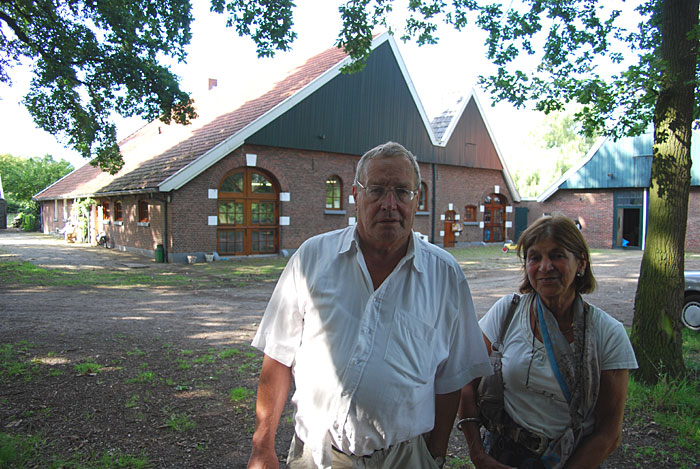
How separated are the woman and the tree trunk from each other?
10.3ft

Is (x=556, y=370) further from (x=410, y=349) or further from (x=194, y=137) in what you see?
(x=194, y=137)

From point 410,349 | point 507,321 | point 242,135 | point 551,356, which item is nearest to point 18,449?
point 410,349

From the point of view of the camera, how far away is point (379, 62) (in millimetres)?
21281

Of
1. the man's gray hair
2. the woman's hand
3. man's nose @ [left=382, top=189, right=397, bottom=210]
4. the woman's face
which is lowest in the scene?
the woman's hand

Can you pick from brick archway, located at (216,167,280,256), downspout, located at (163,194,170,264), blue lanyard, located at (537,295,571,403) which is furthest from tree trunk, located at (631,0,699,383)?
downspout, located at (163,194,170,264)

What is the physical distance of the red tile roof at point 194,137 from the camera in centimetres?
1772

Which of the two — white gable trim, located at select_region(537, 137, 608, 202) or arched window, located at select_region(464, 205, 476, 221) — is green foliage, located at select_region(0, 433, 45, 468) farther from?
white gable trim, located at select_region(537, 137, 608, 202)

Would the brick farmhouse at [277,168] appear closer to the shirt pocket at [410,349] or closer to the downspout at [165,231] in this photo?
the downspout at [165,231]

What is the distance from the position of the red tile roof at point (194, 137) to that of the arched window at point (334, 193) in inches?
150

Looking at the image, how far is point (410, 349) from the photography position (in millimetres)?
2020

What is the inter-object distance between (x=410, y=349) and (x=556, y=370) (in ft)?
2.11

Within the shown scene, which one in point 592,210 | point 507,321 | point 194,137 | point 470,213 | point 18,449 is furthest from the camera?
point 592,210

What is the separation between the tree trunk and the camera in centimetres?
479

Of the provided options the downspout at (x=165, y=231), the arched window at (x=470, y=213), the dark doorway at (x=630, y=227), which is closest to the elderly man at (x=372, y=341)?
the downspout at (x=165, y=231)
